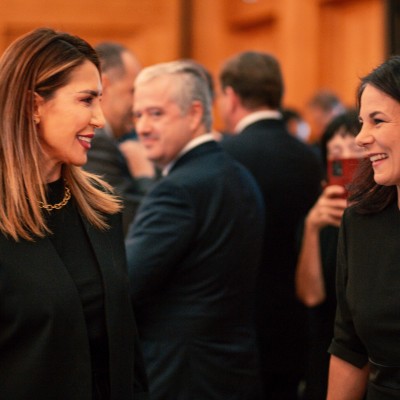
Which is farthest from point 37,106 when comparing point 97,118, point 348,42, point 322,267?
point 348,42

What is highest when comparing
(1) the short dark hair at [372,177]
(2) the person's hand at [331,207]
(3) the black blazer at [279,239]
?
(1) the short dark hair at [372,177]

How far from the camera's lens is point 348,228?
2.49 m

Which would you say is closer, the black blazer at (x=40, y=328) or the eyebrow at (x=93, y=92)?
the black blazer at (x=40, y=328)

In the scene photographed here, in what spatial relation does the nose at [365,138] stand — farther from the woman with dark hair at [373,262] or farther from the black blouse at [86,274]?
the black blouse at [86,274]

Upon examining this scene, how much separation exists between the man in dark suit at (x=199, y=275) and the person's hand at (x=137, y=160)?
982 mm

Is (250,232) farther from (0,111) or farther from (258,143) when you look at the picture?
(0,111)

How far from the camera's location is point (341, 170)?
3.12 metres

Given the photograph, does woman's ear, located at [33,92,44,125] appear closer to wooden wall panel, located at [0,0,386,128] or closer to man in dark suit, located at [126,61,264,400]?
man in dark suit, located at [126,61,264,400]

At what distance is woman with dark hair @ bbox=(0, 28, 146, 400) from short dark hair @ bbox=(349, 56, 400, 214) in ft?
2.10

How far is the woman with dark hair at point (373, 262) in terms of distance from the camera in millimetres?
2307

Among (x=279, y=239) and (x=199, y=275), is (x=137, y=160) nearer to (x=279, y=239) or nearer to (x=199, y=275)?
(x=279, y=239)

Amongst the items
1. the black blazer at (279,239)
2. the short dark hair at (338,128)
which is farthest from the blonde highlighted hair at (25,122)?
the black blazer at (279,239)

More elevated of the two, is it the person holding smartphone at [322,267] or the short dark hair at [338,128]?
the short dark hair at [338,128]

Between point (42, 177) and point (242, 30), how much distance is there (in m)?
7.01
